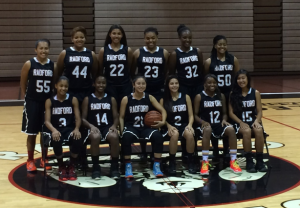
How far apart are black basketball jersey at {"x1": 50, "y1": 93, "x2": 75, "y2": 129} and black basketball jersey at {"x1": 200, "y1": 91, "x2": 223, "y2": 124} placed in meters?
1.58

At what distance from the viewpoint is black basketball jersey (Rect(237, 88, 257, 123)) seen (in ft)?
19.3

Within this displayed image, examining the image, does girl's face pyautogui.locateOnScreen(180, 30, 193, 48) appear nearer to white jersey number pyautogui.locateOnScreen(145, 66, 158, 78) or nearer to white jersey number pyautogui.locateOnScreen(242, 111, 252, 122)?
white jersey number pyautogui.locateOnScreen(145, 66, 158, 78)

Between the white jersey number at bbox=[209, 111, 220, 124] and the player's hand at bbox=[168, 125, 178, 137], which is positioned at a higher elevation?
the white jersey number at bbox=[209, 111, 220, 124]

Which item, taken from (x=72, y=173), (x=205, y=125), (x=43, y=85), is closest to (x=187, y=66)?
(x=205, y=125)

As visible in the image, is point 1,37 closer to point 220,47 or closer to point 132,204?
point 220,47

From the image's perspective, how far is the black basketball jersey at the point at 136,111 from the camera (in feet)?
18.9

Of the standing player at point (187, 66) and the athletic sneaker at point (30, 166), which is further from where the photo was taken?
the standing player at point (187, 66)

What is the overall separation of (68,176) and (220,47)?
2.44 metres

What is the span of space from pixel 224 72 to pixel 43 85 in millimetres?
2258

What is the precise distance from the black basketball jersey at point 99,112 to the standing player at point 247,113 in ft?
4.88

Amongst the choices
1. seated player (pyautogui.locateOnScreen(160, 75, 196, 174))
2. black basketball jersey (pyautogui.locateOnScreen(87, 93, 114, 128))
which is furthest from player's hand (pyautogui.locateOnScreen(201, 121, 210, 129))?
black basketball jersey (pyautogui.locateOnScreen(87, 93, 114, 128))

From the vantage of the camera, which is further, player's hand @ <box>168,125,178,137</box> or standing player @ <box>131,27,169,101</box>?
standing player @ <box>131,27,169,101</box>

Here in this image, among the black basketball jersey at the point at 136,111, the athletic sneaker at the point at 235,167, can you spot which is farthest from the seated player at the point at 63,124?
the athletic sneaker at the point at 235,167

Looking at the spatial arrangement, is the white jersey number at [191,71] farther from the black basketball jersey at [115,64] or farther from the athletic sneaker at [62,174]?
the athletic sneaker at [62,174]
